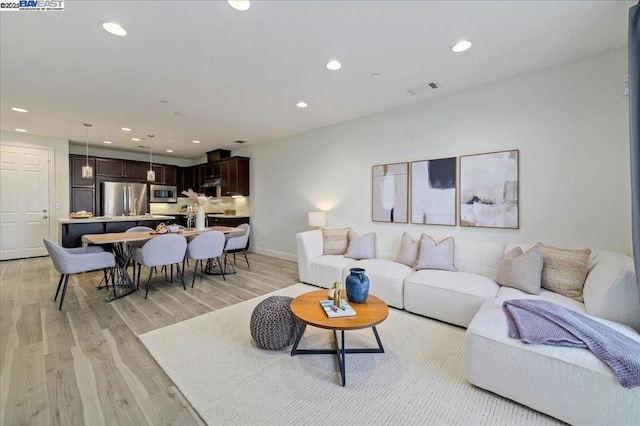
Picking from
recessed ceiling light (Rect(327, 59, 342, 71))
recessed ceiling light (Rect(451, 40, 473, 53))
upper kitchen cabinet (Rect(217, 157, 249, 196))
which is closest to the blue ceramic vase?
recessed ceiling light (Rect(327, 59, 342, 71))

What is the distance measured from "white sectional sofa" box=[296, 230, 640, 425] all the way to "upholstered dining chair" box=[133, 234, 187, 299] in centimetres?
264

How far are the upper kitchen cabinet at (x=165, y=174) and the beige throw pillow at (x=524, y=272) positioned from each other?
335 inches

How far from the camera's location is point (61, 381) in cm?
186

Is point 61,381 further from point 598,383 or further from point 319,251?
point 598,383

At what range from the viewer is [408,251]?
3561mm

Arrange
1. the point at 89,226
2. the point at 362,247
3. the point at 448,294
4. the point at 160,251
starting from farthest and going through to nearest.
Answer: the point at 89,226 < the point at 362,247 < the point at 160,251 < the point at 448,294

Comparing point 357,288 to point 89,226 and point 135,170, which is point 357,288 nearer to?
point 89,226

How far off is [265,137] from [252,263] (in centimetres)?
280

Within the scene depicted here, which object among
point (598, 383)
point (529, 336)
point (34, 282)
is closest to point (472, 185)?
point (529, 336)

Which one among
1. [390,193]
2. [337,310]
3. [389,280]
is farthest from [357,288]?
[390,193]

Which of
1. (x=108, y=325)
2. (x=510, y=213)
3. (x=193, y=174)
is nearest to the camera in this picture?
(x=108, y=325)

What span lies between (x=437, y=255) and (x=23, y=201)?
27.0 feet

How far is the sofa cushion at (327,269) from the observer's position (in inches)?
146

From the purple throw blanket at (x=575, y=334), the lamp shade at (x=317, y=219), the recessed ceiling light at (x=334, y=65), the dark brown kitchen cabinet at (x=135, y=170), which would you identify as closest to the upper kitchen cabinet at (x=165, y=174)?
the dark brown kitchen cabinet at (x=135, y=170)
